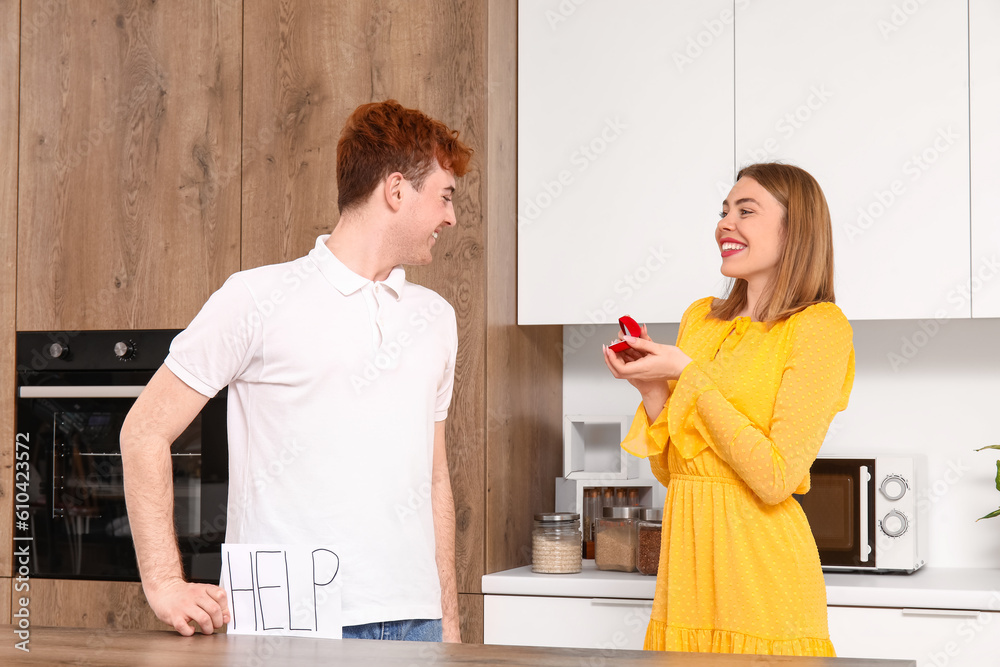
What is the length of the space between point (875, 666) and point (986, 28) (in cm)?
186

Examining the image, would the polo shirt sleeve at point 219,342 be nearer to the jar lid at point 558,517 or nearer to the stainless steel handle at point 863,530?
the jar lid at point 558,517

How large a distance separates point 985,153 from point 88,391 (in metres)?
2.18

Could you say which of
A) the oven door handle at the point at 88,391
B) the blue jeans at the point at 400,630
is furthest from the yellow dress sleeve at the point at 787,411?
the oven door handle at the point at 88,391

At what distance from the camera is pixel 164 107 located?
2.47 meters

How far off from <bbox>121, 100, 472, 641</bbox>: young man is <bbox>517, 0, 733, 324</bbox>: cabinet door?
0.93m

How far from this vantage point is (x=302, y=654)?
2.89ft

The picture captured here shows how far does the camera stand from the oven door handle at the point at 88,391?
2.40m

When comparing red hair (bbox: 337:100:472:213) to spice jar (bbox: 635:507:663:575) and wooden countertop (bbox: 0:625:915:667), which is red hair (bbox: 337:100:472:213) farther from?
spice jar (bbox: 635:507:663:575)

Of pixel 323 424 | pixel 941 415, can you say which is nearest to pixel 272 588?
pixel 323 424

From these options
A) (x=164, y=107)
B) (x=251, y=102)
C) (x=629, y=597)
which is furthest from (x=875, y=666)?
(x=164, y=107)

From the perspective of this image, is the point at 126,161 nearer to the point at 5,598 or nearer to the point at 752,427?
the point at 5,598

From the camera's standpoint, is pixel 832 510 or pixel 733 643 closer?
pixel 733 643

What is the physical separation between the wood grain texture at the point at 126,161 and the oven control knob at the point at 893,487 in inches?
63.7

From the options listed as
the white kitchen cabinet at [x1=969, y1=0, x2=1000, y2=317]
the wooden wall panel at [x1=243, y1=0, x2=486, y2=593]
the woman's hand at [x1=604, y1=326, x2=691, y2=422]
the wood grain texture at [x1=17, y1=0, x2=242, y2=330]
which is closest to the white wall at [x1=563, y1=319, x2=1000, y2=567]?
the white kitchen cabinet at [x1=969, y1=0, x2=1000, y2=317]
